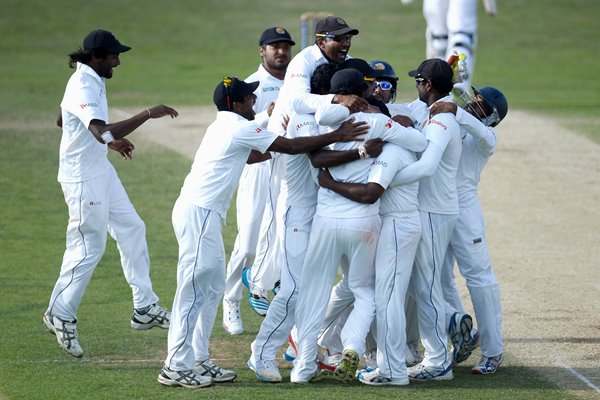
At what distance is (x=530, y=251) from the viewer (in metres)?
12.6

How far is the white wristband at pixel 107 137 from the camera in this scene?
8664 mm

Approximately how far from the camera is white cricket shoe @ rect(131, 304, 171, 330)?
9578mm

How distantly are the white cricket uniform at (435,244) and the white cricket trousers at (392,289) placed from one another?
276mm

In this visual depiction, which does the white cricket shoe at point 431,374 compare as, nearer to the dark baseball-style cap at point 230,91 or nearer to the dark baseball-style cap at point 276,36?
the dark baseball-style cap at point 230,91

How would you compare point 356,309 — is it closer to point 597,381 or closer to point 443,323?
point 443,323

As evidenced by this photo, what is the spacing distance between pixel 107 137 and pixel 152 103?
13.2m

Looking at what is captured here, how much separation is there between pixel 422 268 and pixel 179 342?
185 centimetres

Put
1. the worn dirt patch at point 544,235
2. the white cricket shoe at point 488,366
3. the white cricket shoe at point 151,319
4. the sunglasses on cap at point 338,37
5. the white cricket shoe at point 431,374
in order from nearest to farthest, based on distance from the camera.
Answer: the white cricket shoe at point 431,374, the white cricket shoe at point 488,366, the sunglasses on cap at point 338,37, the worn dirt patch at point 544,235, the white cricket shoe at point 151,319

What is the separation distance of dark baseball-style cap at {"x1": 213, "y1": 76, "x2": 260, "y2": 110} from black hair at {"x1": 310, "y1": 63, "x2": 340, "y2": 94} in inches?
22.1

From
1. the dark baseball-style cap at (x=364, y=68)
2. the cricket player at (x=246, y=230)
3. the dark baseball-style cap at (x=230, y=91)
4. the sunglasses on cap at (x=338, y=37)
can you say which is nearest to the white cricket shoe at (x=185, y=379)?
the cricket player at (x=246, y=230)

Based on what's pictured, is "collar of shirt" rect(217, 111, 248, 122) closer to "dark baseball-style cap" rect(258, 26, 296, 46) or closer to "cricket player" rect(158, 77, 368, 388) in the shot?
"cricket player" rect(158, 77, 368, 388)

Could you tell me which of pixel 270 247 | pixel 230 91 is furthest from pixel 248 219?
pixel 230 91

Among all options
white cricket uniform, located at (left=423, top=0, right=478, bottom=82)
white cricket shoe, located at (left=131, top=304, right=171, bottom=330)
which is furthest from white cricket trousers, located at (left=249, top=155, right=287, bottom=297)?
white cricket uniform, located at (left=423, top=0, right=478, bottom=82)

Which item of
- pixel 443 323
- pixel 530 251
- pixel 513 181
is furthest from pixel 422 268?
pixel 513 181
